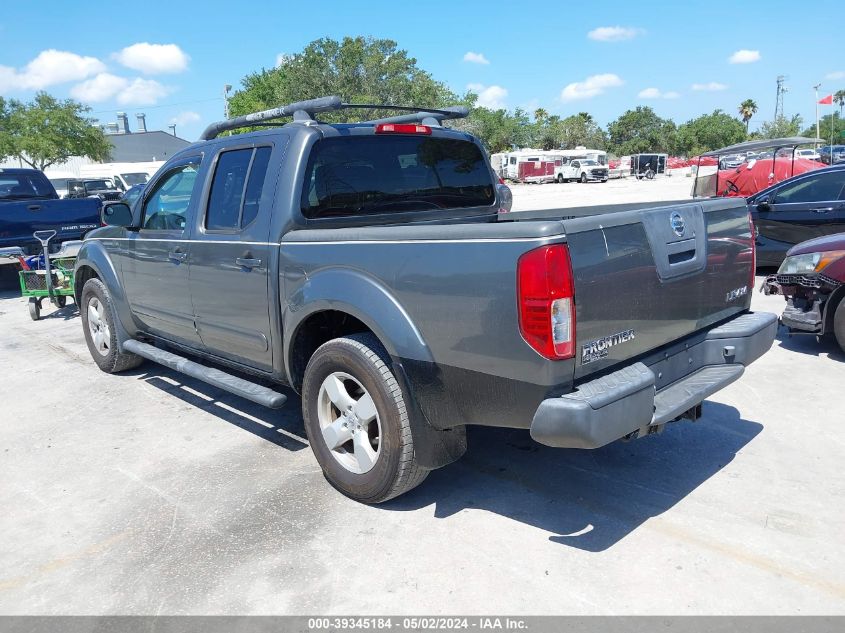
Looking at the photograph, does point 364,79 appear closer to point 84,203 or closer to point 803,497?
point 84,203

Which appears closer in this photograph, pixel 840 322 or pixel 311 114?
pixel 311 114

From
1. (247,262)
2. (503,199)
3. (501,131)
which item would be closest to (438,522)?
(247,262)

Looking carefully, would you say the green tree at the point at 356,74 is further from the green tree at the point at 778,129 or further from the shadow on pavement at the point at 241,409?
the green tree at the point at 778,129

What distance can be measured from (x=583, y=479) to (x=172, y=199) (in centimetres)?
355

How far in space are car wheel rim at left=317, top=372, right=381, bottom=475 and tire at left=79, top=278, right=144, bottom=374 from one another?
10.1 feet

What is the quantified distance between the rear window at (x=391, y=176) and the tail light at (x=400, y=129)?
5cm

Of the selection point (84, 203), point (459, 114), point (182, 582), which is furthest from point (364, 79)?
point (182, 582)

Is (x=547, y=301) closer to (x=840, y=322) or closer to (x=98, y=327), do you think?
(x=840, y=322)

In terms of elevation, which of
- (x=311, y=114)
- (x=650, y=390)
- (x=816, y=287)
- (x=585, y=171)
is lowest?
(x=816, y=287)

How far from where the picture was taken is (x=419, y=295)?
315 centimetres

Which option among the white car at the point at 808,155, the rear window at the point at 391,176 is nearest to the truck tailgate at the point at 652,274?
the rear window at the point at 391,176

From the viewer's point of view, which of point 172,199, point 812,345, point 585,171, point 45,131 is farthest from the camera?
point 585,171

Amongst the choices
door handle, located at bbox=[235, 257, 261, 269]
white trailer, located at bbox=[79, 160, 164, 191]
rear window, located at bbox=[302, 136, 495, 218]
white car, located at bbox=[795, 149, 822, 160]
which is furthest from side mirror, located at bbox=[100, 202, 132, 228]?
white car, located at bbox=[795, 149, 822, 160]

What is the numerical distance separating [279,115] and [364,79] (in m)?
44.7
